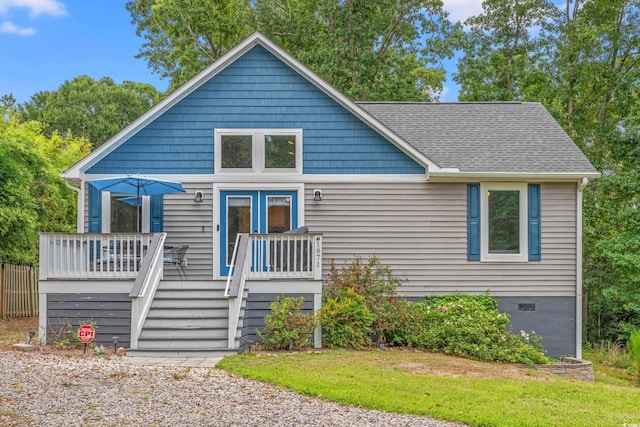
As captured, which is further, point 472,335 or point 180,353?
point 472,335

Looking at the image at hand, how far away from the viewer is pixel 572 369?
1014cm

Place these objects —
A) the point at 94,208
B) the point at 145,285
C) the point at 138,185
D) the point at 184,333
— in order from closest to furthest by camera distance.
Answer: the point at 184,333, the point at 145,285, the point at 138,185, the point at 94,208

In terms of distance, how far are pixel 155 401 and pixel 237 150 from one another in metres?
6.75

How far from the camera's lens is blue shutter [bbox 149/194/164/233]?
11.8 m

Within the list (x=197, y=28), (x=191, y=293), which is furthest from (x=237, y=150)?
(x=197, y=28)

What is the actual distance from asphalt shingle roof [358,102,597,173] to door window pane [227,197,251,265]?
346 cm

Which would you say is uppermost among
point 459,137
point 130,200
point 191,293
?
point 459,137

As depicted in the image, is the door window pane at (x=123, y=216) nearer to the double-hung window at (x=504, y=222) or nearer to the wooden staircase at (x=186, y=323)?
the wooden staircase at (x=186, y=323)

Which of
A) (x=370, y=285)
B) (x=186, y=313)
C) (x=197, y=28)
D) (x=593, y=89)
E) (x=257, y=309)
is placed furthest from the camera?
(x=197, y=28)

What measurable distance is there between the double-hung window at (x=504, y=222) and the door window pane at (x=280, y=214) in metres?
3.60

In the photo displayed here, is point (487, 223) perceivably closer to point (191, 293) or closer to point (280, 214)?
point (280, 214)

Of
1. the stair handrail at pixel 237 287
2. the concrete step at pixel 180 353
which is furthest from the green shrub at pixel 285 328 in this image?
the concrete step at pixel 180 353

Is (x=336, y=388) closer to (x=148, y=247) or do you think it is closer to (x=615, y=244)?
(x=148, y=247)

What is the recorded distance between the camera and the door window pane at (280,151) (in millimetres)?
11875
